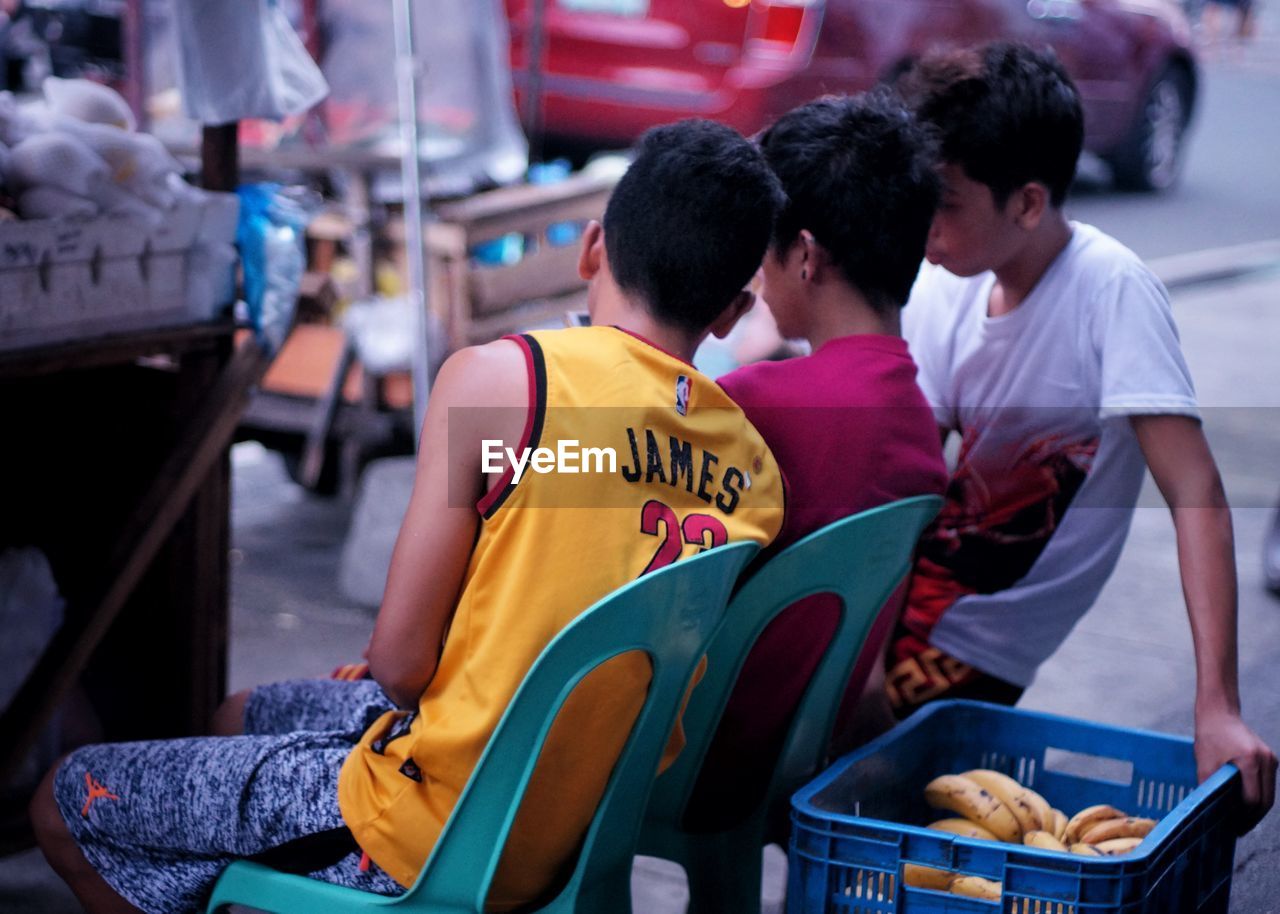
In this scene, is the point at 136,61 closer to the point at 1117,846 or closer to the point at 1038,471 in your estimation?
the point at 1038,471

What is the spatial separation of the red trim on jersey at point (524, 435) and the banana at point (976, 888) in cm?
70

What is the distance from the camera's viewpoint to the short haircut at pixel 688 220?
1781mm

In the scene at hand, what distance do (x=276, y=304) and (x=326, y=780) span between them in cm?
130

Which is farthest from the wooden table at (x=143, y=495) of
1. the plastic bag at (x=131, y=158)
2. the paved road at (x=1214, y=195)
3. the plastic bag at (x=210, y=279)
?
the paved road at (x=1214, y=195)

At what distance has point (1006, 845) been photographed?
1683mm

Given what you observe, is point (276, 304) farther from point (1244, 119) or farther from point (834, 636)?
point (1244, 119)

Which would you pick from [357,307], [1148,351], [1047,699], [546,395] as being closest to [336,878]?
[546,395]

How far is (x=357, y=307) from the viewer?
15.3 ft

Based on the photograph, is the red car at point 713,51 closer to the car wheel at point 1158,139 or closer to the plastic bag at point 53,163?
the car wheel at point 1158,139

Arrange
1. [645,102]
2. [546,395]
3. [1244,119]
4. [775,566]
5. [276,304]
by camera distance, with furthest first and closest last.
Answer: [1244,119] < [645,102] < [276,304] < [775,566] < [546,395]

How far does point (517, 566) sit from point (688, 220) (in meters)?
0.46

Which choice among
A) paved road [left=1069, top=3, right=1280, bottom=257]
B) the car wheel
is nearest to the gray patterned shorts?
paved road [left=1069, top=3, right=1280, bottom=257]

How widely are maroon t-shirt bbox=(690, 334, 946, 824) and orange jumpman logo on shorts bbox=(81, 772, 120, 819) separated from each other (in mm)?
751

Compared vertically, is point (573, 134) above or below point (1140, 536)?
above
